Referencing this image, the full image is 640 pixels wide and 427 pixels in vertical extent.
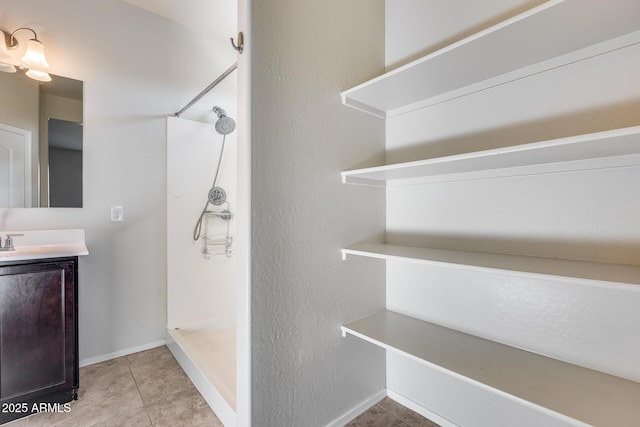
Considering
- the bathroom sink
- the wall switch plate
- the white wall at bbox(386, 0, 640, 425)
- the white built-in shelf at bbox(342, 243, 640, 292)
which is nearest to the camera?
the white built-in shelf at bbox(342, 243, 640, 292)

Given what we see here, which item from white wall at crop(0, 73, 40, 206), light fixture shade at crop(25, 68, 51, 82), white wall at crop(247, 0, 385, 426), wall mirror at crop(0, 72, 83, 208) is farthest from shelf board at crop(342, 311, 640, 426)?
light fixture shade at crop(25, 68, 51, 82)

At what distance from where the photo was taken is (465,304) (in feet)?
4.53

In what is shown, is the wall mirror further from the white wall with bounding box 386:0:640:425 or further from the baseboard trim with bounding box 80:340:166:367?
the white wall with bounding box 386:0:640:425

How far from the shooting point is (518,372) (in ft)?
3.50

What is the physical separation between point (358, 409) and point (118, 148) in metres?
2.45

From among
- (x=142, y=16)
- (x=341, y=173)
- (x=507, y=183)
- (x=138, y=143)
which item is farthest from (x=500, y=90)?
(x=142, y=16)

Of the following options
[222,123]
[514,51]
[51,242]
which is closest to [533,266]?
[514,51]

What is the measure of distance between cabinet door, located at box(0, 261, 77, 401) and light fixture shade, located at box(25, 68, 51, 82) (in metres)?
1.28

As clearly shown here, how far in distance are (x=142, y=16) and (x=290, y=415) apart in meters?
2.99

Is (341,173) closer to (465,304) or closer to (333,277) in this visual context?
(333,277)

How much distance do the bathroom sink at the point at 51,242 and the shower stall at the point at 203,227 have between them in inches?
23.6

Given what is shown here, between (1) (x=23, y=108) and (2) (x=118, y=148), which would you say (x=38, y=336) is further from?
(1) (x=23, y=108)

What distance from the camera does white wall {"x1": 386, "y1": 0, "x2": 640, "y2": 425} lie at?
987mm

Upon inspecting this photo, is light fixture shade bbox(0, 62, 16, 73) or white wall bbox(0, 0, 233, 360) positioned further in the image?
white wall bbox(0, 0, 233, 360)
